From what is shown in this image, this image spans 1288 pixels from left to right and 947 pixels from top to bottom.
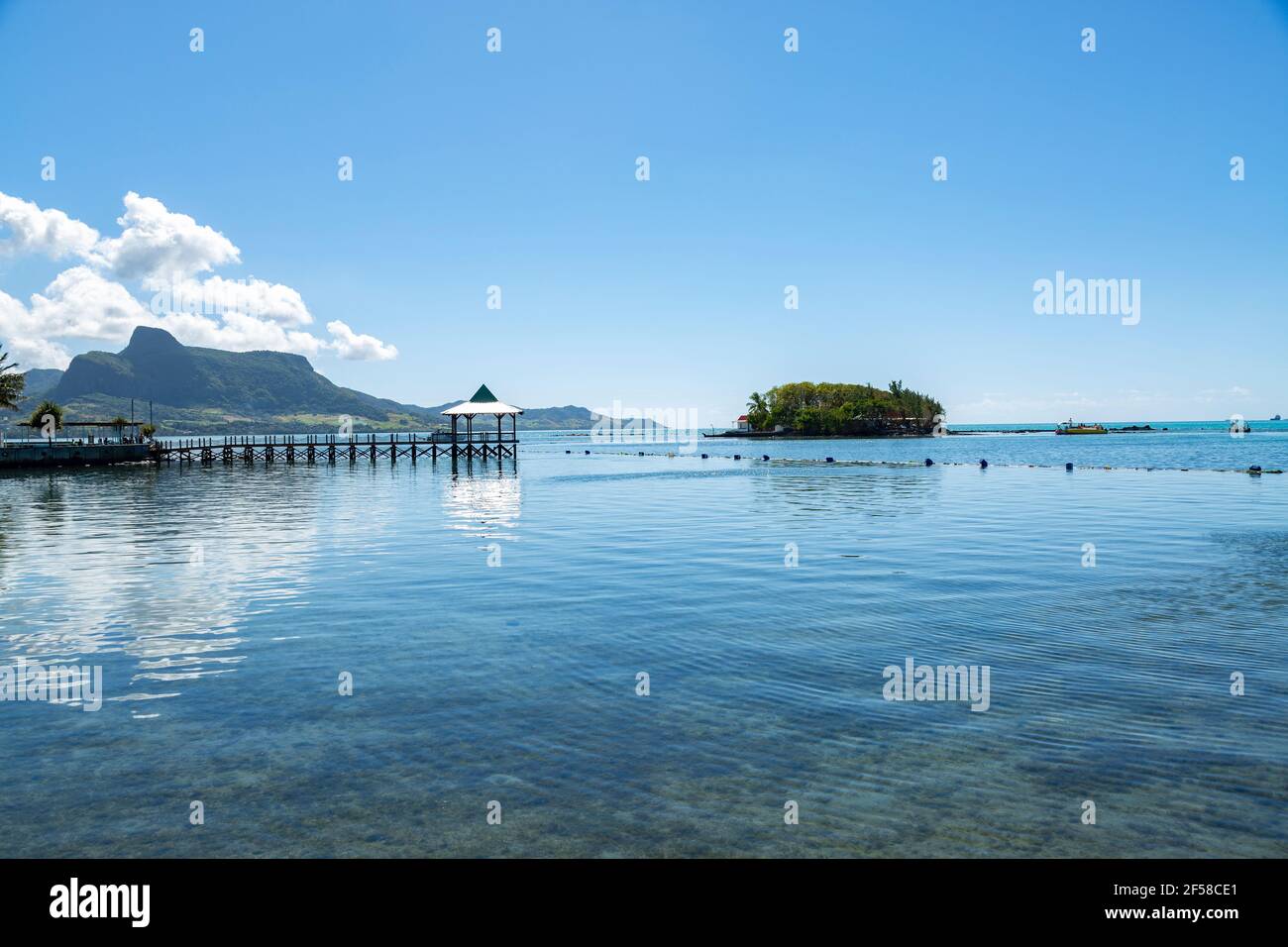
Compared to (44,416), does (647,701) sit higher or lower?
lower

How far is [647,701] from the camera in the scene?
9.77 m

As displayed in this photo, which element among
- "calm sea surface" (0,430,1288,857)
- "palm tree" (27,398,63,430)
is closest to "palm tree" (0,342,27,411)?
"palm tree" (27,398,63,430)

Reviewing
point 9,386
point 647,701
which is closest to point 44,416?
point 9,386

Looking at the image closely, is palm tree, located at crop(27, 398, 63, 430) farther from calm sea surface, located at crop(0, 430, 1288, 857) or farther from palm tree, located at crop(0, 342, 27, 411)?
calm sea surface, located at crop(0, 430, 1288, 857)

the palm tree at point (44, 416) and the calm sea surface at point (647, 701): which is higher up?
the palm tree at point (44, 416)

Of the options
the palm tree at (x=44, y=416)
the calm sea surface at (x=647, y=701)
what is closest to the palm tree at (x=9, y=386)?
the palm tree at (x=44, y=416)

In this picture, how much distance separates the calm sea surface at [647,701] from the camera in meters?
6.56

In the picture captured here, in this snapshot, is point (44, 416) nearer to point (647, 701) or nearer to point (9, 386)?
point (9, 386)

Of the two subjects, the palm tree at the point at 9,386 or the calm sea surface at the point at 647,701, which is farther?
the palm tree at the point at 9,386

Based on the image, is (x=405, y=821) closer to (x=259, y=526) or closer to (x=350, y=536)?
(x=350, y=536)

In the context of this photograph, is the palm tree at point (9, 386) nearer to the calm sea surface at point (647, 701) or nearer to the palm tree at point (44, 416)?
the palm tree at point (44, 416)
